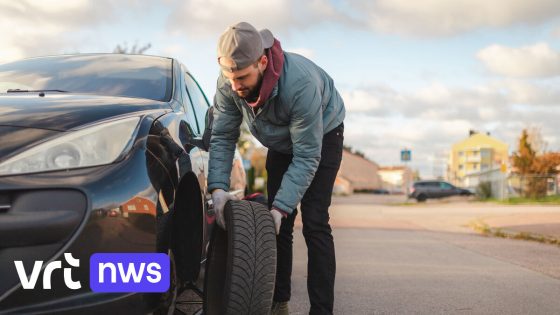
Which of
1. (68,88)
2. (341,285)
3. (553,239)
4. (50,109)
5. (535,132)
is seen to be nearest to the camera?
(50,109)

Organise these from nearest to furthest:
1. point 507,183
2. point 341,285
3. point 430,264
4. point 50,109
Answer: point 50,109, point 341,285, point 430,264, point 507,183

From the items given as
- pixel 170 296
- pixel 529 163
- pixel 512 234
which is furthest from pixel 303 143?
pixel 529 163

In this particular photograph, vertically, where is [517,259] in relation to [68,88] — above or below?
below

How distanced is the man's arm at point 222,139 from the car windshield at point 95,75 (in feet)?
1.12

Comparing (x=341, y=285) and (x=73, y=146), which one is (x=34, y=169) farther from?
(x=341, y=285)

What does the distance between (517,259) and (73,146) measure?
6241 mm

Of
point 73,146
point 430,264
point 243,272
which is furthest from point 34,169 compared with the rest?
point 430,264

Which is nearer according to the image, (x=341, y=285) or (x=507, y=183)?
(x=341, y=285)

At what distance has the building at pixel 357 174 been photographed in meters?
104

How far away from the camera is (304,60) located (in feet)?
11.4

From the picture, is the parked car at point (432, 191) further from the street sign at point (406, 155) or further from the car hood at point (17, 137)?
the car hood at point (17, 137)

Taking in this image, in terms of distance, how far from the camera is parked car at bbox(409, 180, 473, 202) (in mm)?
46562

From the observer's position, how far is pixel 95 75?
4.02m

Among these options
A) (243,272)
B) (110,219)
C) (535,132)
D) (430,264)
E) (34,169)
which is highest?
(535,132)
